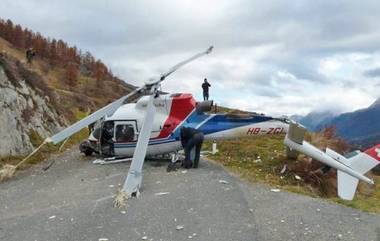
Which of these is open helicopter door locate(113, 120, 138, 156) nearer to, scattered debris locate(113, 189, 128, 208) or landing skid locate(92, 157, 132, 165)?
landing skid locate(92, 157, 132, 165)

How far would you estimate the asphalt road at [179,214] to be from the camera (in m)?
13.1

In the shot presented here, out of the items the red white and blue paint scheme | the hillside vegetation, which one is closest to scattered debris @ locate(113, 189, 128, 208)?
the red white and blue paint scheme

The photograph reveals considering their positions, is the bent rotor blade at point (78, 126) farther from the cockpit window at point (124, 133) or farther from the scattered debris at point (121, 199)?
the scattered debris at point (121, 199)

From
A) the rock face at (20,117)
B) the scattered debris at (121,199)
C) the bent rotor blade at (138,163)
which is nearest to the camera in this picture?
the scattered debris at (121,199)

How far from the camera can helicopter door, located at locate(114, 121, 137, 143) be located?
938 inches

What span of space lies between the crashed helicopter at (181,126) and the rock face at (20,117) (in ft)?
12.5

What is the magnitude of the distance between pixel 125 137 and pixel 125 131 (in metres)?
0.26

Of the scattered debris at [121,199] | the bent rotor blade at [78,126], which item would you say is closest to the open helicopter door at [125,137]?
the bent rotor blade at [78,126]

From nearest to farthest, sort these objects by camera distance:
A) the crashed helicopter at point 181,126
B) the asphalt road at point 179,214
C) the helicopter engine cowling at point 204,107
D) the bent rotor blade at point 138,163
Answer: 1. the asphalt road at point 179,214
2. the bent rotor blade at point 138,163
3. the crashed helicopter at point 181,126
4. the helicopter engine cowling at point 204,107

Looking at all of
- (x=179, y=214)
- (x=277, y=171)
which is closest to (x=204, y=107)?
(x=277, y=171)

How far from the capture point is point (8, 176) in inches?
846

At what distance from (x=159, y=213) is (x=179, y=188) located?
285 centimetres

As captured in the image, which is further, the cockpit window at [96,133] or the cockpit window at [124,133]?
the cockpit window at [96,133]

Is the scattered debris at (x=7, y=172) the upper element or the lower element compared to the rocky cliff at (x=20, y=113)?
lower
